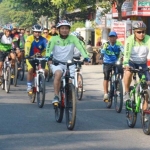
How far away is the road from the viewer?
970 centimetres

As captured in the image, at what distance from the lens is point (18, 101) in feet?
53.0

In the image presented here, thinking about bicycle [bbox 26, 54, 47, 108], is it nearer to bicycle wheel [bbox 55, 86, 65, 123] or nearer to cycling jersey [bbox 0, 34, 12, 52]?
bicycle wheel [bbox 55, 86, 65, 123]

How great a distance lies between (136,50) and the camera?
462 inches

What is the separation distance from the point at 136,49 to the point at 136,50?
0.08ft

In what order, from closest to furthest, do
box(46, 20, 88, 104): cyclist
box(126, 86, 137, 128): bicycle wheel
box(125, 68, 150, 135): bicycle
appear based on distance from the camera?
box(125, 68, 150, 135): bicycle → box(126, 86, 137, 128): bicycle wheel → box(46, 20, 88, 104): cyclist

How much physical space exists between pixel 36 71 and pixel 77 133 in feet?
15.3

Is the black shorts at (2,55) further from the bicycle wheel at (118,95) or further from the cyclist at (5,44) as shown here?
the bicycle wheel at (118,95)

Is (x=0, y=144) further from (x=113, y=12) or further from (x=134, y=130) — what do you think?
(x=113, y=12)

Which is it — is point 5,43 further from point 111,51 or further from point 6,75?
point 111,51

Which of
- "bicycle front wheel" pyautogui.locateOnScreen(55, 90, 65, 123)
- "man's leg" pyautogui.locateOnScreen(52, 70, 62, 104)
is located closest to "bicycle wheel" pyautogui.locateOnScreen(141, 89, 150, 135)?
"bicycle front wheel" pyautogui.locateOnScreen(55, 90, 65, 123)

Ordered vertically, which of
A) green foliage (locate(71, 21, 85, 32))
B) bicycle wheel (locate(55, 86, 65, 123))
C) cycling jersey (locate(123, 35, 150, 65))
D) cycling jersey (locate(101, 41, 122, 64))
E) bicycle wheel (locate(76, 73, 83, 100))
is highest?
cycling jersey (locate(123, 35, 150, 65))

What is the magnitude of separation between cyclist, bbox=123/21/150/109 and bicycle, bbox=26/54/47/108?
3.23 meters

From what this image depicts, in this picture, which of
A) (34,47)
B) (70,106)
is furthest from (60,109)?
(34,47)

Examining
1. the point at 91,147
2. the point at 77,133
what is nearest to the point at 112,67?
the point at 77,133
